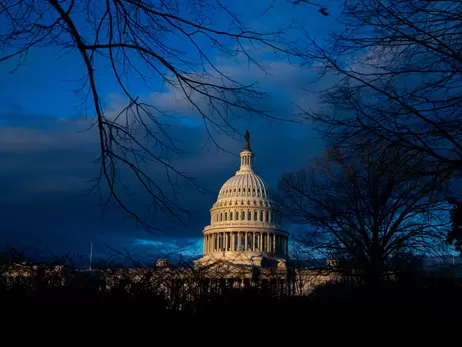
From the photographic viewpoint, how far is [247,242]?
4050 inches

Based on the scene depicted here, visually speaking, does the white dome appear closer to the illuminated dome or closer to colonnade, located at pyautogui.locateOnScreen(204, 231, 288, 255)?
the illuminated dome

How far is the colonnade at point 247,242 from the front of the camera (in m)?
103

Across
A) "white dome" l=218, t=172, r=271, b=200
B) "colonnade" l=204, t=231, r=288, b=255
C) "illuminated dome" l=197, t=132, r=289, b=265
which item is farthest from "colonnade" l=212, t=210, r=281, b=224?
"white dome" l=218, t=172, r=271, b=200

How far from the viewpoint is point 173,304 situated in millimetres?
7684

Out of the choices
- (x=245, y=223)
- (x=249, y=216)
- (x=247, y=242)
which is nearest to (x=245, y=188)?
(x=249, y=216)

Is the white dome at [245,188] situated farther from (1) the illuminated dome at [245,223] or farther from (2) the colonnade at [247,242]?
(2) the colonnade at [247,242]

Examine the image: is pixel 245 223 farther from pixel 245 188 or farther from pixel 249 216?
Result: pixel 245 188

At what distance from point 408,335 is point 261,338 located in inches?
100.0

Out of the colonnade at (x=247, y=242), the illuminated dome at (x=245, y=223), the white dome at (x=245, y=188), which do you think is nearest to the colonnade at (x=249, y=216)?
the illuminated dome at (x=245, y=223)

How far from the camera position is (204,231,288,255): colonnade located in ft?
337

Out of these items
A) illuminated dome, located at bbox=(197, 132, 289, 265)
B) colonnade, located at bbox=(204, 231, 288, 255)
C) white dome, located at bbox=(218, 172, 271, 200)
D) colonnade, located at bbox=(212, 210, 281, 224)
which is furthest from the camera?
white dome, located at bbox=(218, 172, 271, 200)

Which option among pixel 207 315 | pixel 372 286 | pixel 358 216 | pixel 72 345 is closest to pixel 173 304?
pixel 207 315

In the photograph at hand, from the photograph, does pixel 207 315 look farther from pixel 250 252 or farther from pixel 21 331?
pixel 250 252

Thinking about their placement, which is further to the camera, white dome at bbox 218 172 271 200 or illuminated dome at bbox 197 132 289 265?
white dome at bbox 218 172 271 200
